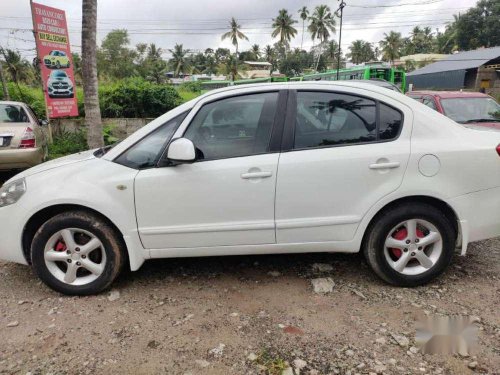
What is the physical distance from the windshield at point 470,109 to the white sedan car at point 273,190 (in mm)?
5197

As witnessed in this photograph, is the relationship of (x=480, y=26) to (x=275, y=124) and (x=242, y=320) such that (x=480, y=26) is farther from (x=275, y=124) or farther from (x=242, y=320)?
(x=242, y=320)

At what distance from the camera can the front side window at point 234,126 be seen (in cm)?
301

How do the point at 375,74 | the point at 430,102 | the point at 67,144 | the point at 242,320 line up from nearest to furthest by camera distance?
→ the point at 242,320 → the point at 430,102 → the point at 67,144 → the point at 375,74

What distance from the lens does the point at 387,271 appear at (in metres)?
3.11

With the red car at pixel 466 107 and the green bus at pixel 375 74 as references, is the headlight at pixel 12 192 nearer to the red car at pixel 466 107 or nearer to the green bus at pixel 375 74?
the red car at pixel 466 107

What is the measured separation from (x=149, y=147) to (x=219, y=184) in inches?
25.9

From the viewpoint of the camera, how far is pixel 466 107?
7855 mm

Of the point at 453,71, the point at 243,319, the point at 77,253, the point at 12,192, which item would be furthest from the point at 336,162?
the point at 453,71

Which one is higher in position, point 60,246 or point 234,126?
point 234,126

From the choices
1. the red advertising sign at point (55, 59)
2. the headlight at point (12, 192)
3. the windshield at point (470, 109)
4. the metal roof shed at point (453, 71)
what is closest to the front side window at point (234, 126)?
the headlight at point (12, 192)

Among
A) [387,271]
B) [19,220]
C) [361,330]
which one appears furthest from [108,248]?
[387,271]

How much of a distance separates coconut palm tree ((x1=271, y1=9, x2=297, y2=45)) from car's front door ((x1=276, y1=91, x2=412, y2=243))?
64469 mm

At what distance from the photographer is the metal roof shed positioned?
37062 millimetres

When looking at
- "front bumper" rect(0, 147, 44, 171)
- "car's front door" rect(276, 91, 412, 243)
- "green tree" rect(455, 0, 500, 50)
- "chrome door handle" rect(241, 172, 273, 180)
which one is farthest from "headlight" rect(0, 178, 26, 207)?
"green tree" rect(455, 0, 500, 50)
